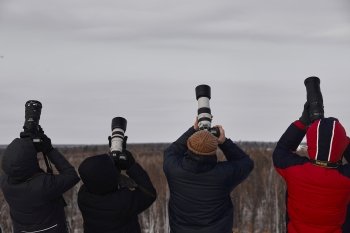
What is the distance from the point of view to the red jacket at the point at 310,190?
141 inches

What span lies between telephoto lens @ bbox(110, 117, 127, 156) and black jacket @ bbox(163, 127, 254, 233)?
0.43 meters

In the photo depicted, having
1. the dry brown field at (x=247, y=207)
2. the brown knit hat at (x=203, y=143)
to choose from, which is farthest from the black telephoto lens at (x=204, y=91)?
the dry brown field at (x=247, y=207)

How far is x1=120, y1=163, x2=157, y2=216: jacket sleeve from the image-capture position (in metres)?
3.86

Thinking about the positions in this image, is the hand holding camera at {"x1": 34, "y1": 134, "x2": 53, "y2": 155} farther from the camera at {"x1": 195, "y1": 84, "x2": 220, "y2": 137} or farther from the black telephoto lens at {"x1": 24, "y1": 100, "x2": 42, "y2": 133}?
the camera at {"x1": 195, "y1": 84, "x2": 220, "y2": 137}

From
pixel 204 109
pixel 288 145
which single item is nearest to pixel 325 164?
pixel 288 145

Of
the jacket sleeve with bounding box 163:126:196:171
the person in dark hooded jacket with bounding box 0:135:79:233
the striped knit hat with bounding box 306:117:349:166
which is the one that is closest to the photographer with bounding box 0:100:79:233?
the person in dark hooded jacket with bounding box 0:135:79:233

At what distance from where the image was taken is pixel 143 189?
12.9ft

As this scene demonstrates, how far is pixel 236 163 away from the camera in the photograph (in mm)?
3840

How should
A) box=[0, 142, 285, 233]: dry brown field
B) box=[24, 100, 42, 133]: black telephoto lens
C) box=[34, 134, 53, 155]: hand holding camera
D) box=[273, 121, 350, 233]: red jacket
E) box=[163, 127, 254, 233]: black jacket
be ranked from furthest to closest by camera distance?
box=[0, 142, 285, 233]: dry brown field, box=[24, 100, 42, 133]: black telephoto lens, box=[34, 134, 53, 155]: hand holding camera, box=[163, 127, 254, 233]: black jacket, box=[273, 121, 350, 233]: red jacket

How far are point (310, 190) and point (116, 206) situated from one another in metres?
1.49

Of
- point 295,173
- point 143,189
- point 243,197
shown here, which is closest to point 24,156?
point 143,189

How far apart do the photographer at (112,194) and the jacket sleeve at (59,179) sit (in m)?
0.13

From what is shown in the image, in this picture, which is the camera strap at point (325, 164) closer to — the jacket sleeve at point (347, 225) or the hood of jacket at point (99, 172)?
the jacket sleeve at point (347, 225)

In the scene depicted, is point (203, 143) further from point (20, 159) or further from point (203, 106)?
point (20, 159)
